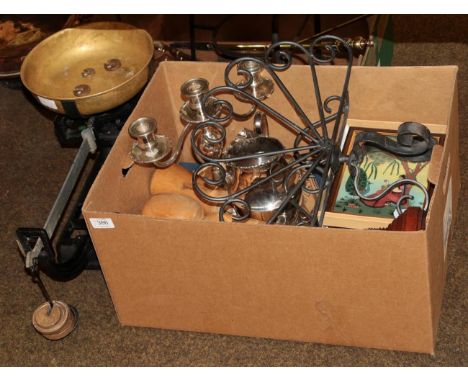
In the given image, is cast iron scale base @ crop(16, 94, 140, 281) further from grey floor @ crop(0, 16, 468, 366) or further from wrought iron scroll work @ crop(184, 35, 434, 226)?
wrought iron scroll work @ crop(184, 35, 434, 226)

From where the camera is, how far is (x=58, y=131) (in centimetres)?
167

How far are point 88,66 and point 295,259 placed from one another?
76cm

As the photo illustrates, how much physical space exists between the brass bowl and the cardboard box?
10 cm

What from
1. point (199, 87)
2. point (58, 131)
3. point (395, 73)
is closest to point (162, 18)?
point (58, 131)

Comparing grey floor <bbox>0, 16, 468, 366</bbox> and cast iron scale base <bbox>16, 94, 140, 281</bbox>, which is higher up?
cast iron scale base <bbox>16, 94, 140, 281</bbox>

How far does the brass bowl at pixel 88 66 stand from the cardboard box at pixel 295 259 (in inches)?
3.9

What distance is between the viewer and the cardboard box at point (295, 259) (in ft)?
3.99

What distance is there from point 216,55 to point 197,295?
0.86 metres

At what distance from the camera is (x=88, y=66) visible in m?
1.70

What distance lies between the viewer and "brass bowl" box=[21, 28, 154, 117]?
156 cm

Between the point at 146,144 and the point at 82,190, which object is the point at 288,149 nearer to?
the point at 146,144

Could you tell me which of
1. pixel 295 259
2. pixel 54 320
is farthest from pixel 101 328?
pixel 295 259

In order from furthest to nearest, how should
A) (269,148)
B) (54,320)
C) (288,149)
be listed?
(54,320) → (269,148) → (288,149)

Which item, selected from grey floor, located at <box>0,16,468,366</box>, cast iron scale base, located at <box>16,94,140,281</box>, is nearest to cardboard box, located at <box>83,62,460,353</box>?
grey floor, located at <box>0,16,468,366</box>
